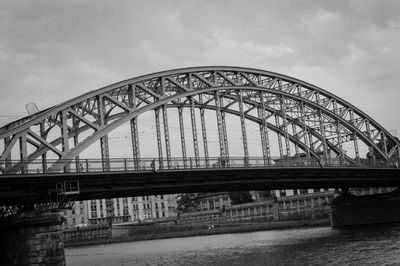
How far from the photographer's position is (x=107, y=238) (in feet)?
502

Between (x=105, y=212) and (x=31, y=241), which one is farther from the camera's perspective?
(x=105, y=212)

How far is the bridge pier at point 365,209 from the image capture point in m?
93.6

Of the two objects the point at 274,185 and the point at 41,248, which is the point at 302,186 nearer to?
the point at 274,185

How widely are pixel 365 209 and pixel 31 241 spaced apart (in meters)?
66.1

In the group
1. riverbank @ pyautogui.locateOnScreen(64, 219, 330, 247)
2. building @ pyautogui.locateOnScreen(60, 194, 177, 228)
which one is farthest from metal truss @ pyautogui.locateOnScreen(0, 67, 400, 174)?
building @ pyautogui.locateOnScreen(60, 194, 177, 228)

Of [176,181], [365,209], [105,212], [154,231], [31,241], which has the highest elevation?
[176,181]

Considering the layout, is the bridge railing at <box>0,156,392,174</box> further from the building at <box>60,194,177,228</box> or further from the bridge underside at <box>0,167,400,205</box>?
the building at <box>60,194,177,228</box>

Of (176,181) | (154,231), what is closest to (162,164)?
(176,181)

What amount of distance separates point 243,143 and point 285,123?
34.5ft

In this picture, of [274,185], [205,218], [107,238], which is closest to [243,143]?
[274,185]

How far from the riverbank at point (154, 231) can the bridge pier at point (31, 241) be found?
80076 mm

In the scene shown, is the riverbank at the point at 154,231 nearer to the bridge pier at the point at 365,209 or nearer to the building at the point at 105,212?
the bridge pier at the point at 365,209

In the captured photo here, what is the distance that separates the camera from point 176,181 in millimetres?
58625

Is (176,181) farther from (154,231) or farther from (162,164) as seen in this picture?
(154,231)
